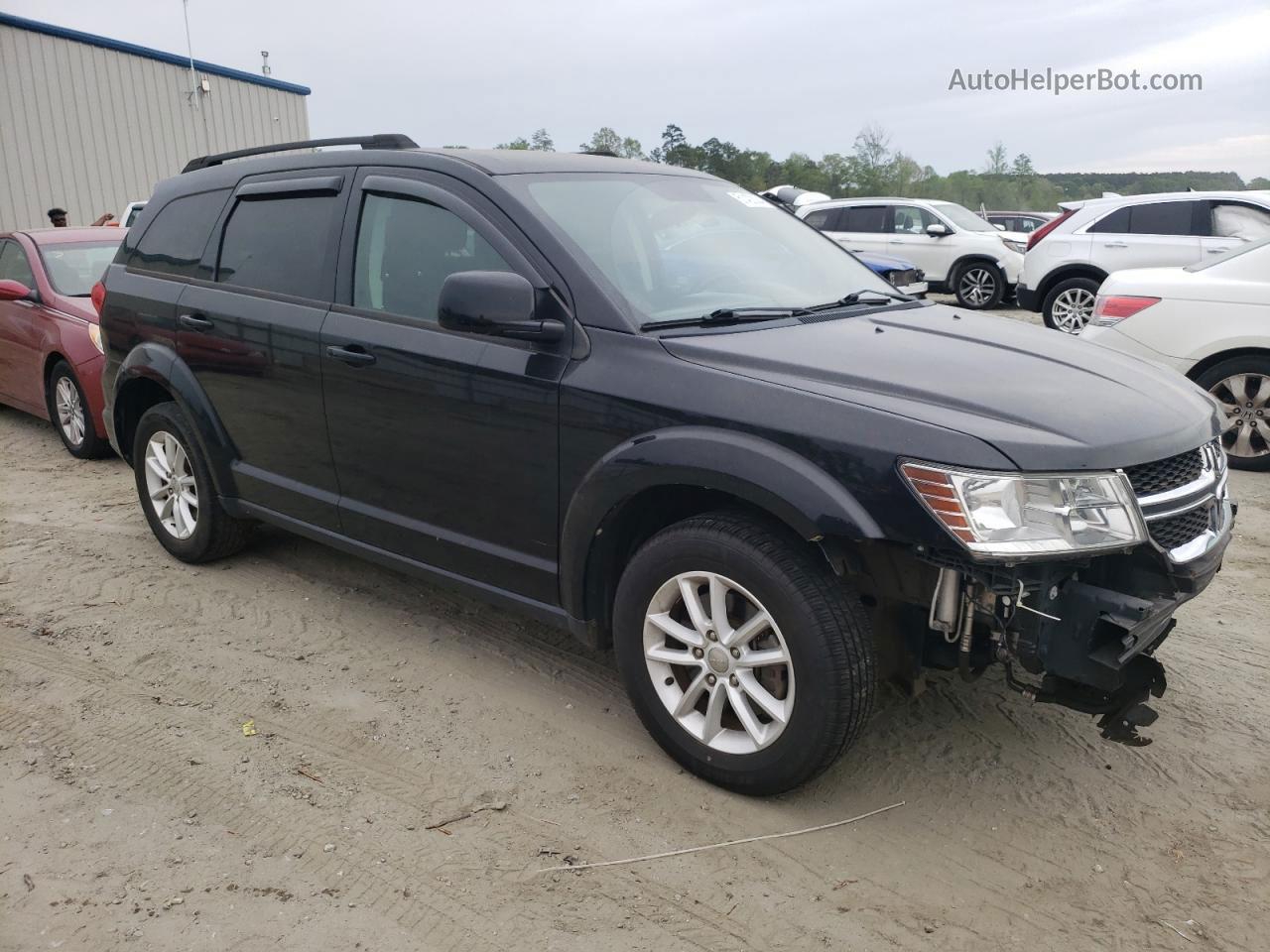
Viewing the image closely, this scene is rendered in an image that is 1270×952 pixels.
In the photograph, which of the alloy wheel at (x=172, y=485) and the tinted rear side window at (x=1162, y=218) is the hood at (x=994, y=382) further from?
the tinted rear side window at (x=1162, y=218)

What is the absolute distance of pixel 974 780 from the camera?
3.06m

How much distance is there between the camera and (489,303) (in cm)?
301

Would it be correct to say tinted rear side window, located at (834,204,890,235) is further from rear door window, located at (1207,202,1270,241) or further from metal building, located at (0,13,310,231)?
metal building, located at (0,13,310,231)

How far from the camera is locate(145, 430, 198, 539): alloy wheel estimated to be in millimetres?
4770

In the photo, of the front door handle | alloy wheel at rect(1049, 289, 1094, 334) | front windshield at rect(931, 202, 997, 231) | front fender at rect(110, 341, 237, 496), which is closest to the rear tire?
front fender at rect(110, 341, 237, 496)

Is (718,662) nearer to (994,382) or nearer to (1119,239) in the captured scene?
(994,382)

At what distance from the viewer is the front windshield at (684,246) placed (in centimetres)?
329

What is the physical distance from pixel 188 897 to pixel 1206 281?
262 inches

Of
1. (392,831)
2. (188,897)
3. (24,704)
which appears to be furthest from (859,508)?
(24,704)

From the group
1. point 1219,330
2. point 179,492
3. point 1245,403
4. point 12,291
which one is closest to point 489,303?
point 179,492

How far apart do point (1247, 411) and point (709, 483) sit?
5.19 metres

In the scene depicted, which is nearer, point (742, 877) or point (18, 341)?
point (742, 877)

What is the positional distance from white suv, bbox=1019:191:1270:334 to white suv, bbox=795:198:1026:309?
11.5 feet

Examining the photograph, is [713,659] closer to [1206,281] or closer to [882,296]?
[882,296]
